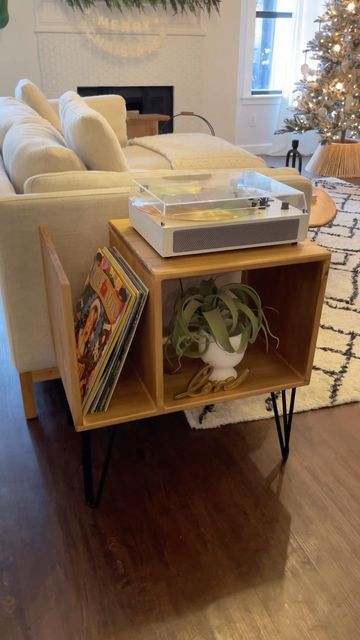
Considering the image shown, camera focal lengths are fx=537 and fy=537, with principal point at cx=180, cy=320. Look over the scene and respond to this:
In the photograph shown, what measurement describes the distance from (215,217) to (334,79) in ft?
11.5

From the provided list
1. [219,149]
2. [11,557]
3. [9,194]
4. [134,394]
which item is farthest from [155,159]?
[11,557]

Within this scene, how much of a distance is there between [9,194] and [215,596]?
1.13 meters

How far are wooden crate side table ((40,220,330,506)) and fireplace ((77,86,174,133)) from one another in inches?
153

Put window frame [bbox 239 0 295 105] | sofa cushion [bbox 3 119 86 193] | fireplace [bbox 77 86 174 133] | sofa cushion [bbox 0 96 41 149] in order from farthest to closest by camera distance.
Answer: window frame [bbox 239 0 295 105]
fireplace [bbox 77 86 174 133]
sofa cushion [bbox 0 96 41 149]
sofa cushion [bbox 3 119 86 193]

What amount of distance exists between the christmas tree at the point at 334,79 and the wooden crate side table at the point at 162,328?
310 cm

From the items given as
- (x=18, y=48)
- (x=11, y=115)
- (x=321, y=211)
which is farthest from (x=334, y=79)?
(x=11, y=115)

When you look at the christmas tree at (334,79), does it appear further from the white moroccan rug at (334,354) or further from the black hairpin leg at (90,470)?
the black hairpin leg at (90,470)

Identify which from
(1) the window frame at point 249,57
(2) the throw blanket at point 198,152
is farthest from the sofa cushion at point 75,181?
(1) the window frame at point 249,57

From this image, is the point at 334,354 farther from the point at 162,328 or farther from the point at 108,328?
the point at 108,328

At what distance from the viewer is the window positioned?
5.34 meters

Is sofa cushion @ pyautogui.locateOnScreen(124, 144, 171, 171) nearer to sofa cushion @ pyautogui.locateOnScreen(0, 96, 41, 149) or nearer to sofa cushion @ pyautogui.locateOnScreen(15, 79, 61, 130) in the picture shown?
sofa cushion @ pyautogui.locateOnScreen(15, 79, 61, 130)

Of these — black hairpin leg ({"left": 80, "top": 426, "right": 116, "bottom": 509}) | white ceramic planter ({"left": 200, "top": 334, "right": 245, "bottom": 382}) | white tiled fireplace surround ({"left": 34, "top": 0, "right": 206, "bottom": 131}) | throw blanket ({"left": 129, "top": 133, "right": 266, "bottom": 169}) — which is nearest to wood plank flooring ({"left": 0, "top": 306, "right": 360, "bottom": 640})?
black hairpin leg ({"left": 80, "top": 426, "right": 116, "bottom": 509})

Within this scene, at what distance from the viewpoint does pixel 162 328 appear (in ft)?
4.50

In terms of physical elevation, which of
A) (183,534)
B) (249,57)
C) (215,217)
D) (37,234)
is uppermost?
(249,57)
